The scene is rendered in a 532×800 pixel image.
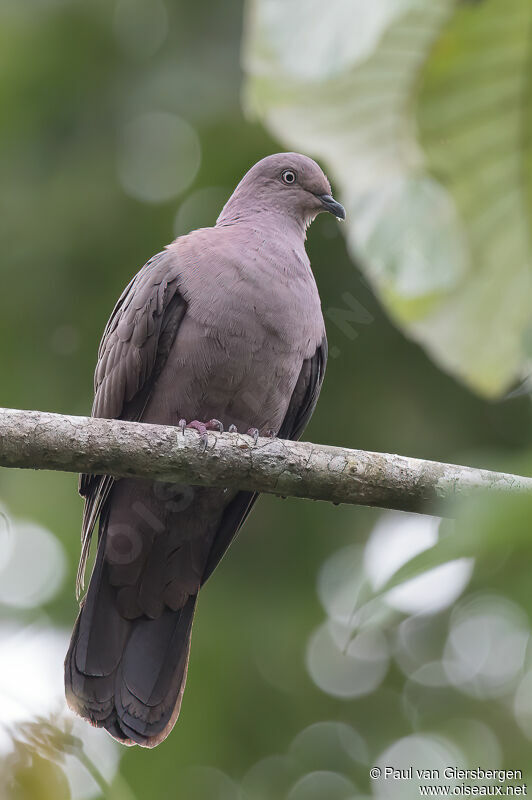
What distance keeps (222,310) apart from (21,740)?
2.17m

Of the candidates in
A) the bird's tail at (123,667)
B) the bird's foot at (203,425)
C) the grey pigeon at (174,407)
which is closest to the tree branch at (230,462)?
the bird's foot at (203,425)

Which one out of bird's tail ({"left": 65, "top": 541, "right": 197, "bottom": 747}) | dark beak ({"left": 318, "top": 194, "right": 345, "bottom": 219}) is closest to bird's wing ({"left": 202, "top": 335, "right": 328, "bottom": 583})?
bird's tail ({"left": 65, "top": 541, "right": 197, "bottom": 747})

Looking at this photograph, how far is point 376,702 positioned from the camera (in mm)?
7113

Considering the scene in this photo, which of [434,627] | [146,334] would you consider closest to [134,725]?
[146,334]

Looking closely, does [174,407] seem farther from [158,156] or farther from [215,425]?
[158,156]

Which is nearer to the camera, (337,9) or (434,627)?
(337,9)

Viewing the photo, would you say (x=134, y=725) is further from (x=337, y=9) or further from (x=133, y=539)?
(x=337, y=9)

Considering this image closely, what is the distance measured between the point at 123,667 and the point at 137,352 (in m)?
1.35

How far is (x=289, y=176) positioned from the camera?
4996 mm

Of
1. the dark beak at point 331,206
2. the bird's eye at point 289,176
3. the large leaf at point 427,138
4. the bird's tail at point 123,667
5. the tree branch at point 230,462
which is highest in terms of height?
the bird's eye at point 289,176

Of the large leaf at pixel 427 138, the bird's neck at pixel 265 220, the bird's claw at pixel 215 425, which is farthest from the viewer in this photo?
the bird's neck at pixel 265 220

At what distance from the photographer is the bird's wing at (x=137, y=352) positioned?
4152 mm

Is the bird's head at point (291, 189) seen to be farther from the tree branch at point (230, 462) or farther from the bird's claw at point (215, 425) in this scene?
the tree branch at point (230, 462)

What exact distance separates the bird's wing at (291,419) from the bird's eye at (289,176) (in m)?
0.98
